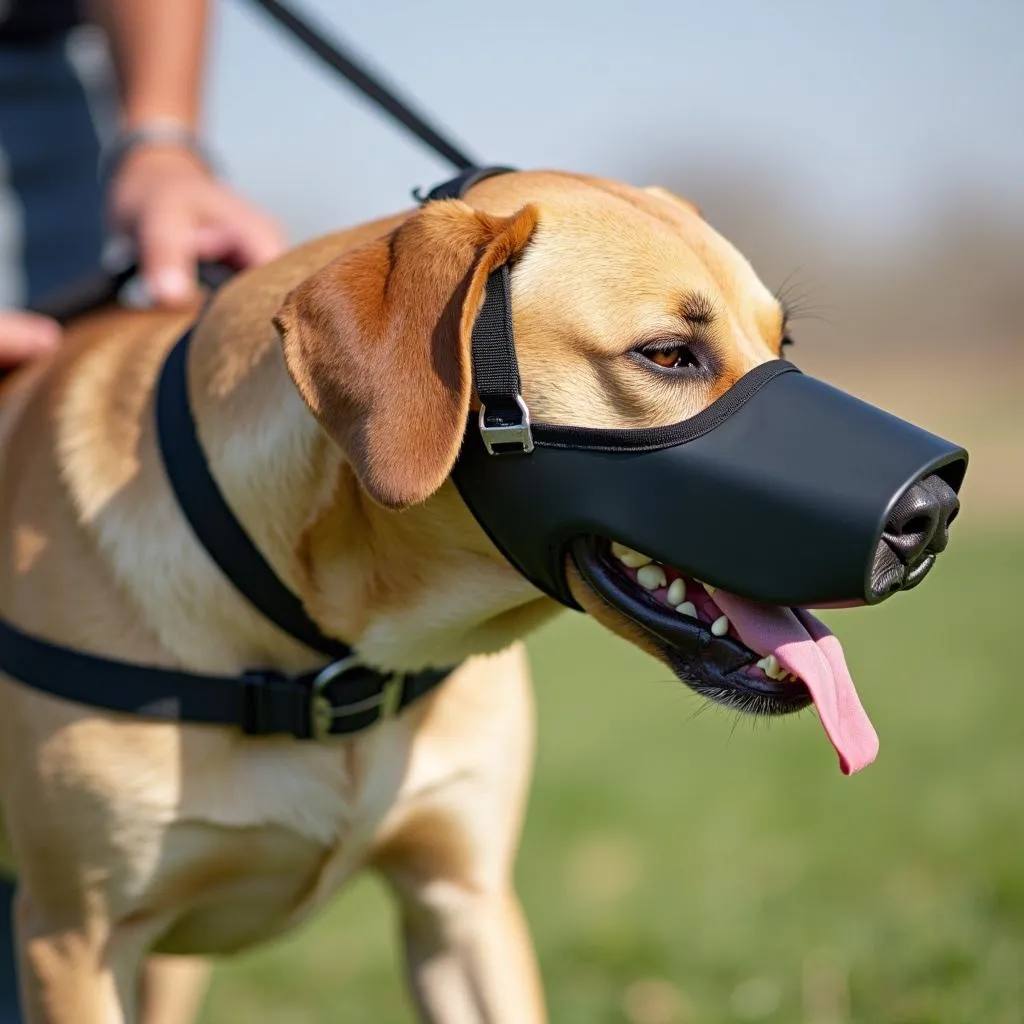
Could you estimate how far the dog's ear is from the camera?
2496 millimetres

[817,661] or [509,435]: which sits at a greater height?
[509,435]

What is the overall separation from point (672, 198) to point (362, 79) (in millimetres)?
797

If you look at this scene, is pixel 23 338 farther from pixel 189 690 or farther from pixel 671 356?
pixel 671 356

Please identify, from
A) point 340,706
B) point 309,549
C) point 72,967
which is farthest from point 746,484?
point 72,967

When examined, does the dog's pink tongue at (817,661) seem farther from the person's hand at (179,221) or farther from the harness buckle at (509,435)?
the person's hand at (179,221)

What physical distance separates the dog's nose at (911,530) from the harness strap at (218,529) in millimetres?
951

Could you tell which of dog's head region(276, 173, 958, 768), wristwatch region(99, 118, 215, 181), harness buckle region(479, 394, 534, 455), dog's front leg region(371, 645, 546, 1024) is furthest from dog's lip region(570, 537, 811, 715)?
wristwatch region(99, 118, 215, 181)

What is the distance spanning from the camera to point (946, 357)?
4103cm

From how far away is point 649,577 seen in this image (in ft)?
7.02

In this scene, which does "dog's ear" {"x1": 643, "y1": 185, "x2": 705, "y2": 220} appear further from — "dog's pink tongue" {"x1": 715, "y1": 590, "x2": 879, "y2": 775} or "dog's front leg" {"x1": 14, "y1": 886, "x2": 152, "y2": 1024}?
"dog's front leg" {"x1": 14, "y1": 886, "x2": 152, "y2": 1024}

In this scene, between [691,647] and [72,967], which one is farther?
[72,967]

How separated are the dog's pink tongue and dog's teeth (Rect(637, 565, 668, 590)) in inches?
3.5

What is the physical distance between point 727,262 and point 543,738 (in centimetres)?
510

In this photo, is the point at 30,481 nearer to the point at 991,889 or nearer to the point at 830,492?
the point at 830,492
